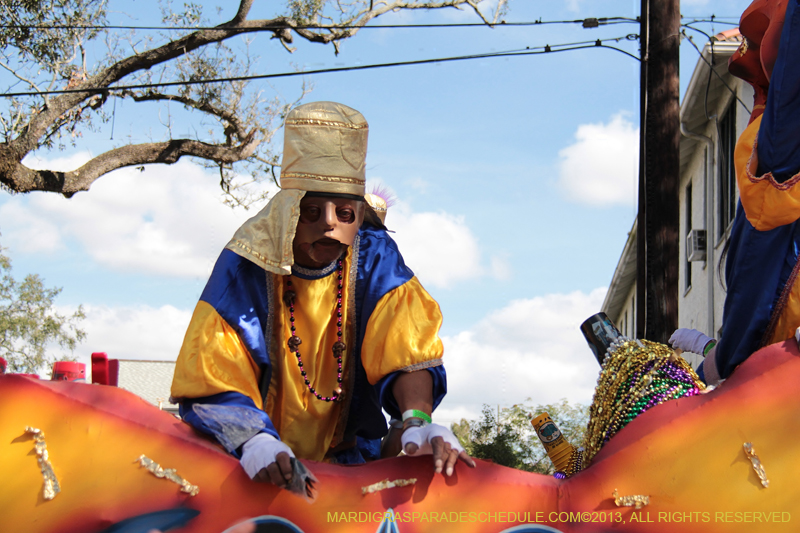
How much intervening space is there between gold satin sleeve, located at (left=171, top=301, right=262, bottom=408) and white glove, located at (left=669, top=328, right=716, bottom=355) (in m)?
1.55

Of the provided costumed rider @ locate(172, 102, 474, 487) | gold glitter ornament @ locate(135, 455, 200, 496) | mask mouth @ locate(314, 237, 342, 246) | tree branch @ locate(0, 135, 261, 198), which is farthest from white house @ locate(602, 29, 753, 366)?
gold glitter ornament @ locate(135, 455, 200, 496)

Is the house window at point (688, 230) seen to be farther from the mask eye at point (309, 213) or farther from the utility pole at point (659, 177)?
Result: the mask eye at point (309, 213)

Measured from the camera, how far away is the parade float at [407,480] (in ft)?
6.68

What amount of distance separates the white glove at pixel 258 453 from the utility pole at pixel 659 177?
4341 mm

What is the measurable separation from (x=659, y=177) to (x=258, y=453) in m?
4.69

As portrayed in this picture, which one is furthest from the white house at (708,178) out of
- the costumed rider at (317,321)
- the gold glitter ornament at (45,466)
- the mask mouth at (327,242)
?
the gold glitter ornament at (45,466)

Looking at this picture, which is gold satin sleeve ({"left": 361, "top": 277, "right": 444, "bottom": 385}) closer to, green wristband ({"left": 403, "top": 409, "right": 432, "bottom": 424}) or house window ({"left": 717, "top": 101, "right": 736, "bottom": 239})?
green wristband ({"left": 403, "top": 409, "right": 432, "bottom": 424})

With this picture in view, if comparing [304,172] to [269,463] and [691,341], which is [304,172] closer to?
[269,463]

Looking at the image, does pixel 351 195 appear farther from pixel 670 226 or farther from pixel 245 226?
pixel 670 226

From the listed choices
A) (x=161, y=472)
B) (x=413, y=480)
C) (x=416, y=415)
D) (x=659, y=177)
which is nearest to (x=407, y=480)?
(x=413, y=480)

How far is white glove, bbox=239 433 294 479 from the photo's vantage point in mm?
2146

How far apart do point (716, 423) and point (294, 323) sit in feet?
4.65

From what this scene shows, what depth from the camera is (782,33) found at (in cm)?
212

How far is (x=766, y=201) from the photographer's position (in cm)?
215
